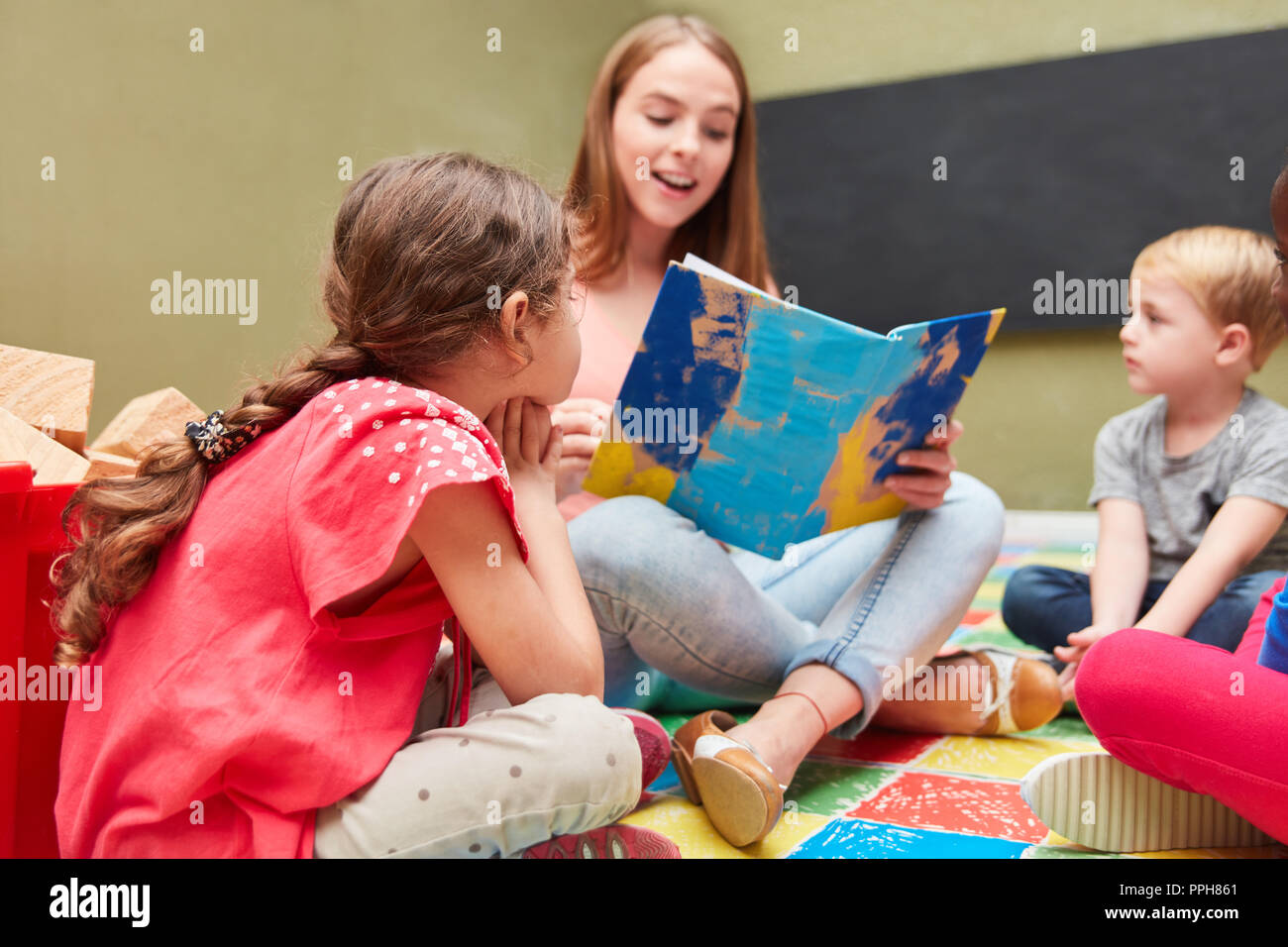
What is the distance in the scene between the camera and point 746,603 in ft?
3.43

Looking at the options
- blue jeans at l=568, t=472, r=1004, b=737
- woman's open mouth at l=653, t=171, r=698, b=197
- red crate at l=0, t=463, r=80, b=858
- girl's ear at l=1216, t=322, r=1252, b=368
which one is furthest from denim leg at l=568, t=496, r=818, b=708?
girl's ear at l=1216, t=322, r=1252, b=368

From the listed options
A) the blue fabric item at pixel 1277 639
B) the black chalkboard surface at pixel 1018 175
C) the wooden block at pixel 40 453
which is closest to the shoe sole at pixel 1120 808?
the blue fabric item at pixel 1277 639

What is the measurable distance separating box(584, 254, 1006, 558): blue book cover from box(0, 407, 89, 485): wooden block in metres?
0.45

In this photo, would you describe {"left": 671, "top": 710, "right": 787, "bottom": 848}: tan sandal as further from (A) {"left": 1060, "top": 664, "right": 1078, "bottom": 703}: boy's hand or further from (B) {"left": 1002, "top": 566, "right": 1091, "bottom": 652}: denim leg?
A: (B) {"left": 1002, "top": 566, "right": 1091, "bottom": 652}: denim leg

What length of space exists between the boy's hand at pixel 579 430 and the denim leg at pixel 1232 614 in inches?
29.1

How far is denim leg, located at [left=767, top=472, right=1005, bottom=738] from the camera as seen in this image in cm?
102

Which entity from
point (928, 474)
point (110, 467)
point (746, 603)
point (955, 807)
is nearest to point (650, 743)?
point (746, 603)

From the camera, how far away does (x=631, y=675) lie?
1.15 metres

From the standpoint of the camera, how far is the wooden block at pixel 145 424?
3.30 feet

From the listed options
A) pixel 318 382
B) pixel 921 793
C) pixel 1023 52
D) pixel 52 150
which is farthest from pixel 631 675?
pixel 1023 52

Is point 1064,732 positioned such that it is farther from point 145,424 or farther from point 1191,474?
point 145,424

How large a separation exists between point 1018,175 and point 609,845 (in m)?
3.07

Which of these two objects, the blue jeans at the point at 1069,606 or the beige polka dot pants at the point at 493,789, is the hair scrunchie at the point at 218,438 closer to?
the beige polka dot pants at the point at 493,789

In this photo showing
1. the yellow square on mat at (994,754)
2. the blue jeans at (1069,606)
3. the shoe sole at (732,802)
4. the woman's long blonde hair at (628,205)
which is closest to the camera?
the shoe sole at (732,802)
